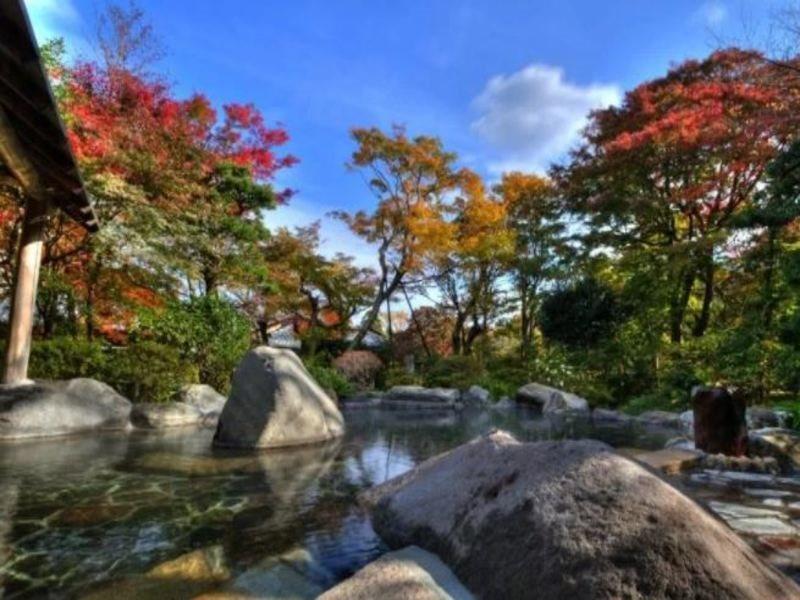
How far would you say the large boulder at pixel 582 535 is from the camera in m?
2.06

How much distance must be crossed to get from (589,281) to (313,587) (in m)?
14.7

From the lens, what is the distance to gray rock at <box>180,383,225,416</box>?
10125 millimetres

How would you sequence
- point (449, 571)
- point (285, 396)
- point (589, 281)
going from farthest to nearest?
point (589, 281)
point (285, 396)
point (449, 571)

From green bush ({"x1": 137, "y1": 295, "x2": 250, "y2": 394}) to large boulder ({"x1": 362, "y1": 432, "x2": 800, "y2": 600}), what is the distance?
936cm

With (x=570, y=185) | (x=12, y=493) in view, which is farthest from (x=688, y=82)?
(x=12, y=493)

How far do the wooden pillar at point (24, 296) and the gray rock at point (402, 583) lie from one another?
7532mm

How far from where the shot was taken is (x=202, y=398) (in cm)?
1035

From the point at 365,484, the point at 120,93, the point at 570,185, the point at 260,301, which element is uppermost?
the point at 120,93

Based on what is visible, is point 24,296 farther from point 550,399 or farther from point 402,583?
point 550,399

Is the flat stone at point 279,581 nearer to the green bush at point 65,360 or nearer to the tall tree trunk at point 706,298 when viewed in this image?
the green bush at point 65,360

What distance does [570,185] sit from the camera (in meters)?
16.6

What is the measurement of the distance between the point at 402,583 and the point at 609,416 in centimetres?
1148

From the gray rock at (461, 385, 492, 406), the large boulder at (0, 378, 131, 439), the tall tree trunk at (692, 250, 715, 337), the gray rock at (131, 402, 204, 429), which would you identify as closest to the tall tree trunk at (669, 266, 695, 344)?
the tall tree trunk at (692, 250, 715, 337)

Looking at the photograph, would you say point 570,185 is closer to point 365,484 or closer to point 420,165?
point 420,165
